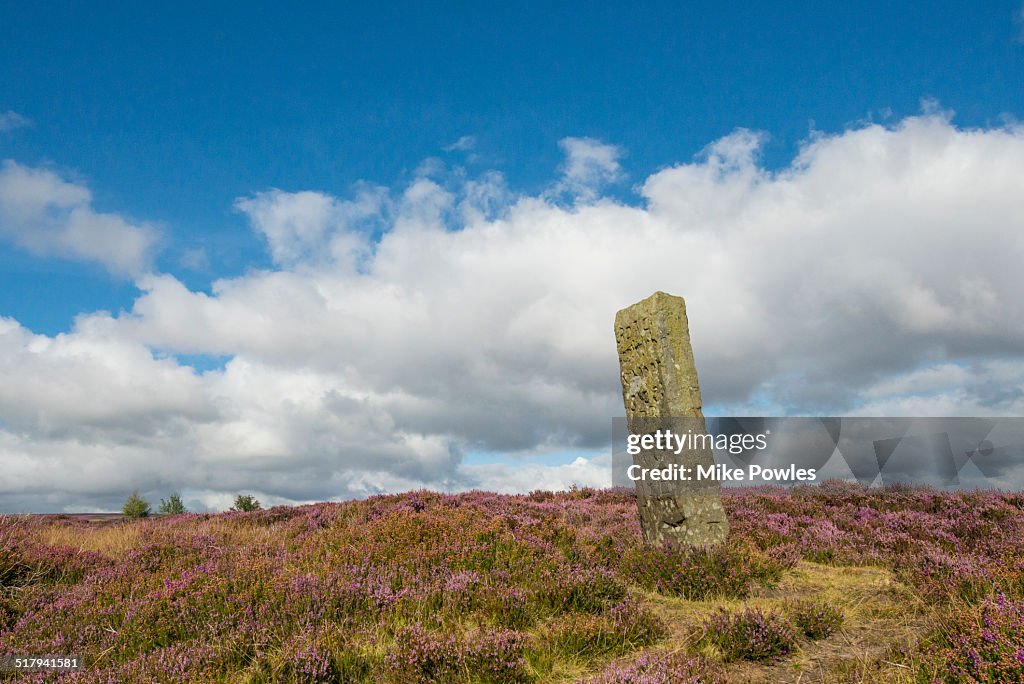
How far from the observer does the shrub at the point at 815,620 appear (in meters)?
5.07

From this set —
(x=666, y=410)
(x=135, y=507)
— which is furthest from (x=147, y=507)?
(x=666, y=410)

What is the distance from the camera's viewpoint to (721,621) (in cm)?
488

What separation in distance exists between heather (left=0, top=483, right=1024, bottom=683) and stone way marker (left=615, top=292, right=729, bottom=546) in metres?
0.46

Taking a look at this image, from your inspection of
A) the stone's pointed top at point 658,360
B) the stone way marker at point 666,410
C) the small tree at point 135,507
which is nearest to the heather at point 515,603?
the stone way marker at point 666,410

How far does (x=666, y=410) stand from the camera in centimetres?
803

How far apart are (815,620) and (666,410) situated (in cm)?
334

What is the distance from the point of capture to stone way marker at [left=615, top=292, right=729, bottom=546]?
25.3 ft

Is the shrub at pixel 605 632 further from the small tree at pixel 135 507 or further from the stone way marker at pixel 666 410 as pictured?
the small tree at pixel 135 507

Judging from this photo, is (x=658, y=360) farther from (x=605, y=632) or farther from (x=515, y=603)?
(x=605, y=632)

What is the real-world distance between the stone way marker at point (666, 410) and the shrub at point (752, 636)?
278 centimetres

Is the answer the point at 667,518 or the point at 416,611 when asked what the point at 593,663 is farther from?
the point at 667,518

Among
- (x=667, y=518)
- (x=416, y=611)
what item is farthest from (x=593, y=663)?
(x=667, y=518)

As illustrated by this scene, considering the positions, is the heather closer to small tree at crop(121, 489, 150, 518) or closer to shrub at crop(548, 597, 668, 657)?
shrub at crop(548, 597, 668, 657)

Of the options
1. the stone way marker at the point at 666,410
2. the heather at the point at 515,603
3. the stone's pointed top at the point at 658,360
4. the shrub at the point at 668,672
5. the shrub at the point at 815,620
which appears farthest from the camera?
the stone's pointed top at the point at 658,360
